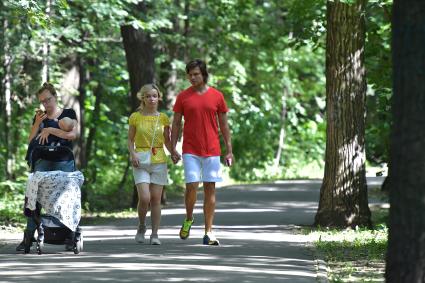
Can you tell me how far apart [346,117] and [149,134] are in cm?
397

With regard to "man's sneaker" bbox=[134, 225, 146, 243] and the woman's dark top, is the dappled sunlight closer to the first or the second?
"man's sneaker" bbox=[134, 225, 146, 243]

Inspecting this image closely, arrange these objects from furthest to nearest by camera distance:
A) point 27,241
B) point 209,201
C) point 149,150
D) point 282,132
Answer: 1. point 282,132
2. point 149,150
3. point 209,201
4. point 27,241

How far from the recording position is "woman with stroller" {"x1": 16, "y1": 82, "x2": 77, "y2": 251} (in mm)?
13094

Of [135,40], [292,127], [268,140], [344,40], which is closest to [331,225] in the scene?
[344,40]

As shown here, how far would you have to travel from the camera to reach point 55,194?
1302cm

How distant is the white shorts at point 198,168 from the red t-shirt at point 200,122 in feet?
0.22

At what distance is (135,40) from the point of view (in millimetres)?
24766

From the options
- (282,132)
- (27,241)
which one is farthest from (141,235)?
(282,132)

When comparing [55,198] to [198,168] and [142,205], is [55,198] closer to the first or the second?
[142,205]

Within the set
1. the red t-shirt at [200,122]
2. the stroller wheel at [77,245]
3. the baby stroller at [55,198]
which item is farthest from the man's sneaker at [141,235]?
the stroller wheel at [77,245]

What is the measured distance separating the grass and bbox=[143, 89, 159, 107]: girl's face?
2675 millimetres

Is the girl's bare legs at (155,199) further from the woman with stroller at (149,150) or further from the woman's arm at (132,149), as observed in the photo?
the woman's arm at (132,149)

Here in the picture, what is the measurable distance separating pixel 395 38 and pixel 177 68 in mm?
24003

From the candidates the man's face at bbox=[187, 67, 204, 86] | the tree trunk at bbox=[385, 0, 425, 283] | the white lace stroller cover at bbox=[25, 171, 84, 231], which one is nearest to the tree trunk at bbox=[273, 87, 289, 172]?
the man's face at bbox=[187, 67, 204, 86]
